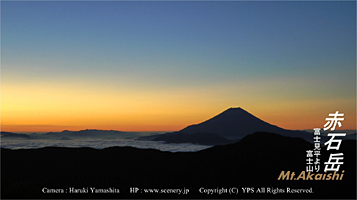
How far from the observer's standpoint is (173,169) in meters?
50.8

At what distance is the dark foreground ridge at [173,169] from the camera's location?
38.7 m

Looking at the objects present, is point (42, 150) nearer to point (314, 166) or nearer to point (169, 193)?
point (169, 193)

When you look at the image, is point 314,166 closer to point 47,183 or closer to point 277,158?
point 277,158

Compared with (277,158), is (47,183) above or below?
below

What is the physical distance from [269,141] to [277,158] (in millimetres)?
7146

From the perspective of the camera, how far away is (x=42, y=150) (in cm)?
6556

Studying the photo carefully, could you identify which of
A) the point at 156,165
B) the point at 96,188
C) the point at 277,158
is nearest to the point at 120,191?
the point at 96,188

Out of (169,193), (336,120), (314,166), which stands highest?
(336,120)

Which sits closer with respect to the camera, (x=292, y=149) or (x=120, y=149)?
(x=292, y=149)

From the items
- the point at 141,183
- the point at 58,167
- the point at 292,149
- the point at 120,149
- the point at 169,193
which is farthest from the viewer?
the point at 120,149

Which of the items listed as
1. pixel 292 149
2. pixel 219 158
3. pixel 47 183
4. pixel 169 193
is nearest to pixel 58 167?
pixel 47 183

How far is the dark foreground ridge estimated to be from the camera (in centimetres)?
3872

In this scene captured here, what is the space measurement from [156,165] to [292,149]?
24802 mm

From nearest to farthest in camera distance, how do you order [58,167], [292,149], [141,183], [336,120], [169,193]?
[336,120] < [169,193] < [141,183] < [292,149] < [58,167]
